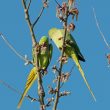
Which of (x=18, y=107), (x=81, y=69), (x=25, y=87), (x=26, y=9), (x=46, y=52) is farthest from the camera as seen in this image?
(x=46, y=52)

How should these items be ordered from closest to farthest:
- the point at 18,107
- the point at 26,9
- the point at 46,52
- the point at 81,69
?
the point at 26,9
the point at 18,107
the point at 81,69
the point at 46,52

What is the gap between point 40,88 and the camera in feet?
9.36

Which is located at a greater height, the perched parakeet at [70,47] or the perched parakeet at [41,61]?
the perched parakeet at [70,47]

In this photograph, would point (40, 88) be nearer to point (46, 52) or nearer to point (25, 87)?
point (25, 87)

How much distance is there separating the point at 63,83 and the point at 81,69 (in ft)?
3.47

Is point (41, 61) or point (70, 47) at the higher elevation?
point (70, 47)

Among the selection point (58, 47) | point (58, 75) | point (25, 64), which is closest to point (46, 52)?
point (58, 47)

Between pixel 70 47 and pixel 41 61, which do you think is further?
pixel 70 47

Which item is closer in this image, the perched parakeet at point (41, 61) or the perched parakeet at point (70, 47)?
the perched parakeet at point (41, 61)

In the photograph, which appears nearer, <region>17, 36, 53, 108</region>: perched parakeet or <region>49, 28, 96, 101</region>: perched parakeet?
<region>17, 36, 53, 108</region>: perched parakeet

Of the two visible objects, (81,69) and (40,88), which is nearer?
(40,88)

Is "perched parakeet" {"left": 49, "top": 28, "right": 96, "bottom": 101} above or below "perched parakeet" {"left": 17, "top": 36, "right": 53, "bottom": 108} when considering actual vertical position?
above

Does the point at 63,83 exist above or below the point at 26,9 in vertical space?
below

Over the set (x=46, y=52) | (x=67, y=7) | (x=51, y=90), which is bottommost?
(x=51, y=90)
